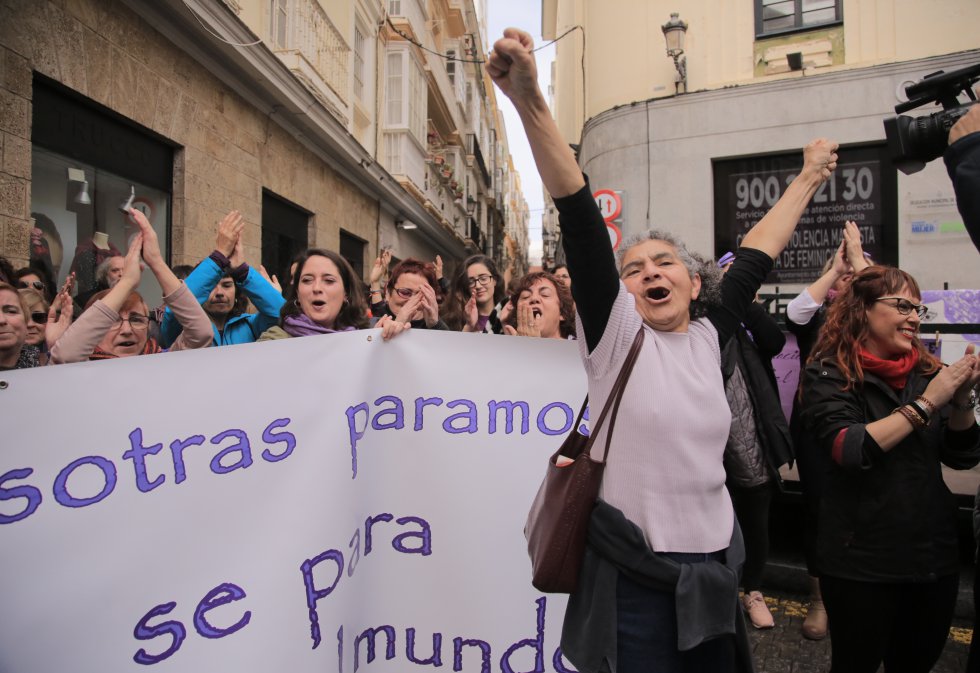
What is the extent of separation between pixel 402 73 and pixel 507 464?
42.6 ft

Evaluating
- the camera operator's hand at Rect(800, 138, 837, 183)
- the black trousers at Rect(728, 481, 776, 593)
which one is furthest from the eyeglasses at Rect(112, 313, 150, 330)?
the black trousers at Rect(728, 481, 776, 593)

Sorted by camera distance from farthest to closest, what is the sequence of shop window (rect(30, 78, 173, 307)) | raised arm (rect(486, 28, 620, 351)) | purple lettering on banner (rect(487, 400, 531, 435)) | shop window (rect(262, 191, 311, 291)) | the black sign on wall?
1. the black sign on wall
2. shop window (rect(262, 191, 311, 291))
3. shop window (rect(30, 78, 173, 307))
4. purple lettering on banner (rect(487, 400, 531, 435))
5. raised arm (rect(486, 28, 620, 351))

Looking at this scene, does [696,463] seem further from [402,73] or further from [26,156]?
[402,73]

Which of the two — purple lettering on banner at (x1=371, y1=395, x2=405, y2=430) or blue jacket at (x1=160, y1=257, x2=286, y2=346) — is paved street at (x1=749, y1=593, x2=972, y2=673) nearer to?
purple lettering on banner at (x1=371, y1=395, x2=405, y2=430)

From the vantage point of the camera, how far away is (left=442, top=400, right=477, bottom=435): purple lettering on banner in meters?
2.29

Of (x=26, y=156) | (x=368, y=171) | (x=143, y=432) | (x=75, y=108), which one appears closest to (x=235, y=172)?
(x=75, y=108)

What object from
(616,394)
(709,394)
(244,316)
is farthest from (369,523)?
(244,316)

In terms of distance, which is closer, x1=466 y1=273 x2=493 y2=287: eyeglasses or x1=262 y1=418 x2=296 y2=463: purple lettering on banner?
x1=262 y1=418 x2=296 y2=463: purple lettering on banner

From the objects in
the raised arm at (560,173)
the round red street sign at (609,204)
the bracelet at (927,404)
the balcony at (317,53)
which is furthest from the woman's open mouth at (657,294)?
the balcony at (317,53)

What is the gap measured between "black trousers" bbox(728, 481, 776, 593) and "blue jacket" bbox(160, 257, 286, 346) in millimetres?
2447

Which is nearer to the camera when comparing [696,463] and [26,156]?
[696,463]

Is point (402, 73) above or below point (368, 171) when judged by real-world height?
above

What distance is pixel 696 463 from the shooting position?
1459mm

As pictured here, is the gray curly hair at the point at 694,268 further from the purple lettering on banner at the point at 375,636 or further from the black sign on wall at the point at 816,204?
the black sign on wall at the point at 816,204
